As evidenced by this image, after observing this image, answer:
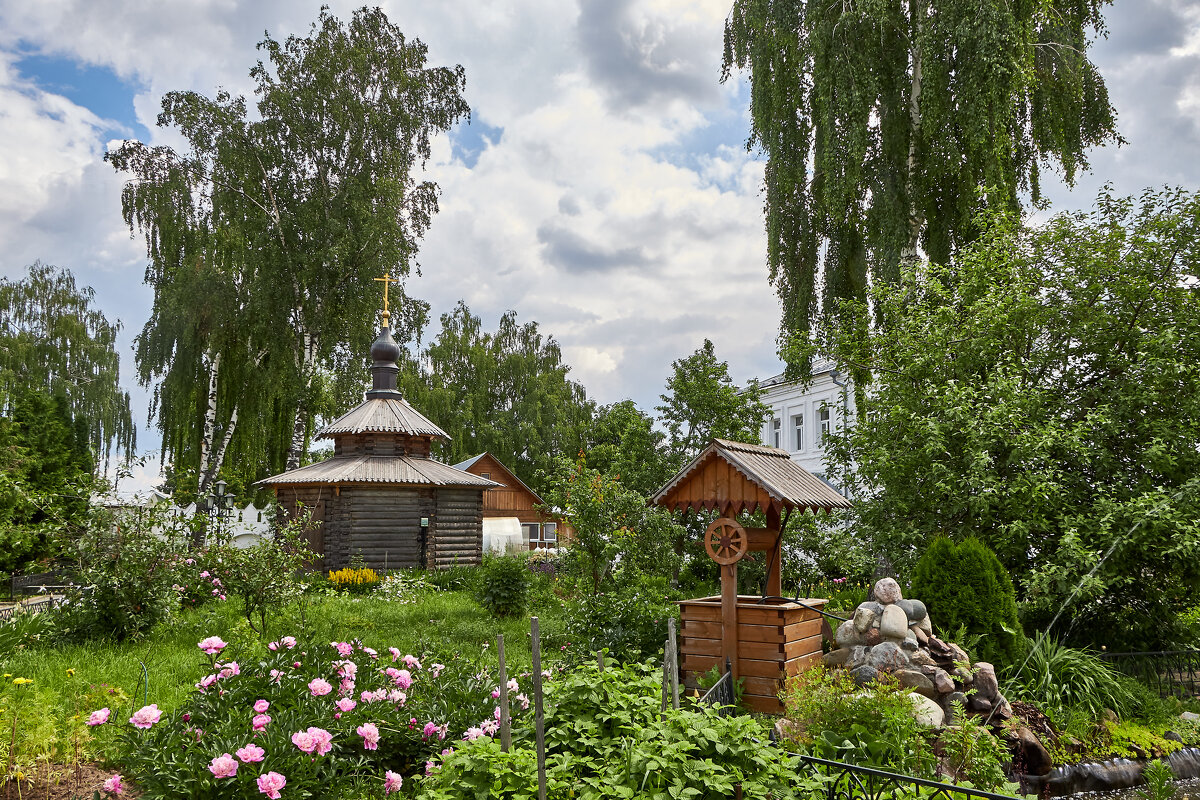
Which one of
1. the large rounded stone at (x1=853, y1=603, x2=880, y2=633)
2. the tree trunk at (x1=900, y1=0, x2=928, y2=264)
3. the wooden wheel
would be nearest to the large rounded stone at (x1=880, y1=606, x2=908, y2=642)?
the large rounded stone at (x1=853, y1=603, x2=880, y2=633)

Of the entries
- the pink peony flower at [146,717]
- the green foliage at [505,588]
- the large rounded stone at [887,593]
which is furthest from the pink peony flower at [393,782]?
the green foliage at [505,588]

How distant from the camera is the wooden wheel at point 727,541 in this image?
7.52 meters

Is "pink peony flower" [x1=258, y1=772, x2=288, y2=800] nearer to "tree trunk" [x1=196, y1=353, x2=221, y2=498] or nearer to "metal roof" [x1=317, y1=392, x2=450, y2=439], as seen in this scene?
"metal roof" [x1=317, y1=392, x2=450, y2=439]

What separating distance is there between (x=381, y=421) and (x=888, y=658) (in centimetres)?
1654

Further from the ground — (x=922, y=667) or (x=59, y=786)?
(x=922, y=667)

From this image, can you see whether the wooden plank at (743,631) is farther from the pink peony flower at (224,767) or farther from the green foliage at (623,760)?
the pink peony flower at (224,767)

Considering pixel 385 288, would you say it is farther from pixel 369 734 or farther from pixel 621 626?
pixel 369 734

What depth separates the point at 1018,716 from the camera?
→ 23.0 feet

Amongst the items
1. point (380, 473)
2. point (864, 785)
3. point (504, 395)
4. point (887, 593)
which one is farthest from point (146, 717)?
point (504, 395)

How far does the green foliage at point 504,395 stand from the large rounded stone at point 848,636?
29062 millimetres

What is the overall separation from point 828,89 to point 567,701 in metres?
11.8

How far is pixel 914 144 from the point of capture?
13.4m

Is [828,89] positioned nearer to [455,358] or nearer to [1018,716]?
[1018,716]

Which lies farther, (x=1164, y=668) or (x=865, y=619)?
(x=1164, y=668)
